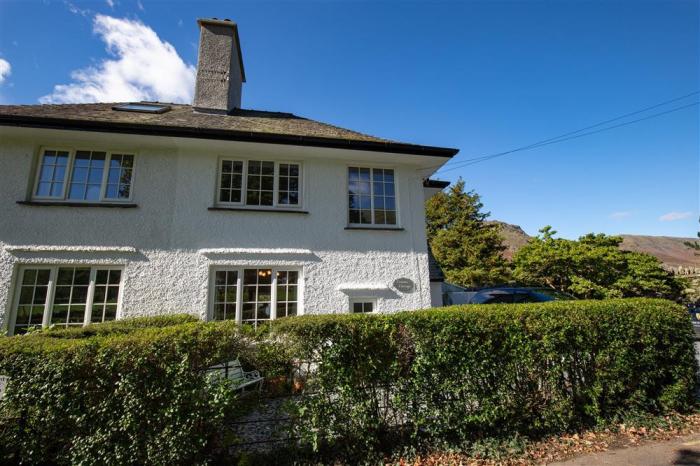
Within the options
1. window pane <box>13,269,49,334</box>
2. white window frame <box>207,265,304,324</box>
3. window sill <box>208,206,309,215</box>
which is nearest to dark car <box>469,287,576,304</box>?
white window frame <box>207,265,304,324</box>

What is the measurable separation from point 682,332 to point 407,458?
5.39 m

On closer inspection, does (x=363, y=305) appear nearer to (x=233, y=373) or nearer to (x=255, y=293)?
(x=255, y=293)

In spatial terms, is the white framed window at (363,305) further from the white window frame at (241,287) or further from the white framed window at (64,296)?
the white framed window at (64,296)

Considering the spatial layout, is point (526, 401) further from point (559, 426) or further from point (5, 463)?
point (5, 463)

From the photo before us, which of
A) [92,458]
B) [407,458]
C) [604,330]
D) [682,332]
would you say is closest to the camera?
[92,458]

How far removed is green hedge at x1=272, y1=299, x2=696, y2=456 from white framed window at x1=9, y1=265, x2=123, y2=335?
541cm

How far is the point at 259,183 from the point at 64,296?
5138 millimetres

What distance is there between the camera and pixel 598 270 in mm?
17359

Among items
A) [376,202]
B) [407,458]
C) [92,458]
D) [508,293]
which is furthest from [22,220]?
[508,293]

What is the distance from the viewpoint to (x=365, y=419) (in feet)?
12.7

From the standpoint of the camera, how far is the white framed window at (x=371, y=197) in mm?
8281

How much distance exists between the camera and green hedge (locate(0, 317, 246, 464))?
319 cm

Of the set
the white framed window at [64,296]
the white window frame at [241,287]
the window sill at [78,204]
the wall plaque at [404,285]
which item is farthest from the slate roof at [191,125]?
the wall plaque at [404,285]

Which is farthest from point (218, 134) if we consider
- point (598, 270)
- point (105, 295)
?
point (598, 270)
